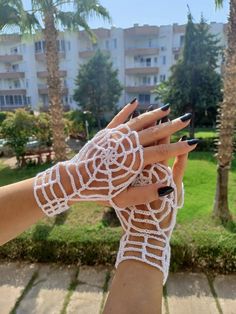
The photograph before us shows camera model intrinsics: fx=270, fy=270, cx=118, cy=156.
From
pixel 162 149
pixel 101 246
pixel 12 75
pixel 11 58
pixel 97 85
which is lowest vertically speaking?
pixel 101 246

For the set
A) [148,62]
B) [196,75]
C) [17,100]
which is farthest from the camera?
[17,100]

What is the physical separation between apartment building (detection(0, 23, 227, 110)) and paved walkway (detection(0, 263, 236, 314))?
26.0 m

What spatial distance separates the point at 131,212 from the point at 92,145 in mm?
311

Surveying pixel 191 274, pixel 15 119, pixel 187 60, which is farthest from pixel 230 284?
pixel 187 60

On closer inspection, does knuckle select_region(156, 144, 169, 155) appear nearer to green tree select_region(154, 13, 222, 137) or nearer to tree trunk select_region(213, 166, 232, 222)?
tree trunk select_region(213, 166, 232, 222)

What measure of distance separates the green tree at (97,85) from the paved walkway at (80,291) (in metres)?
17.9

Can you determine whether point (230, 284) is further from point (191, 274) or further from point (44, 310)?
point (44, 310)

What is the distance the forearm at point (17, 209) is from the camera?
100 cm

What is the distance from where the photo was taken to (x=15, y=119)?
10.5m

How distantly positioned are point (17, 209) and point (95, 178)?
0.31 metres

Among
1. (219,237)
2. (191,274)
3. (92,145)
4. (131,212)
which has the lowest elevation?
(191,274)

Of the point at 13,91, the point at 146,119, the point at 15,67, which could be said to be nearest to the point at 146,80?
the point at 15,67

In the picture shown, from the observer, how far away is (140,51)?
2944 centimetres

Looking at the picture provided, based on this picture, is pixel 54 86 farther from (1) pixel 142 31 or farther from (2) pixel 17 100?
(2) pixel 17 100
